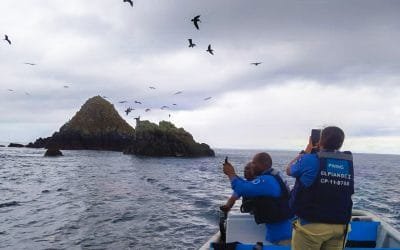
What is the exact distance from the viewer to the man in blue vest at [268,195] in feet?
22.4

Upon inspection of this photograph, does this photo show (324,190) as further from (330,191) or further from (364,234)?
(364,234)

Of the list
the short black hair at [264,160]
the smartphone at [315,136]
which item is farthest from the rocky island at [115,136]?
the smartphone at [315,136]

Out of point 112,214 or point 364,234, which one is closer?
point 364,234

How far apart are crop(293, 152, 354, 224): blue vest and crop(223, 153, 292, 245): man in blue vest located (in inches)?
45.8

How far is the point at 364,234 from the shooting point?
8938mm

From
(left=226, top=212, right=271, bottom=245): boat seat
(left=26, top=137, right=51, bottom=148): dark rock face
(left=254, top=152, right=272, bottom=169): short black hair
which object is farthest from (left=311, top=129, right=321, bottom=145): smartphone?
(left=26, top=137, right=51, bottom=148): dark rock face

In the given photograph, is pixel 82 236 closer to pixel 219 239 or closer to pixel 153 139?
pixel 219 239

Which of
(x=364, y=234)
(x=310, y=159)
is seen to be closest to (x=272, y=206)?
(x=310, y=159)

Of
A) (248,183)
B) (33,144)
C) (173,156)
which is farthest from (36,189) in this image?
(33,144)

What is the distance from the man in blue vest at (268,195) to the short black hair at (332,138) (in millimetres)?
1397

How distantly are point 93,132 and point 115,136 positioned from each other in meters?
6.07

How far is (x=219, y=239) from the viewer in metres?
8.91

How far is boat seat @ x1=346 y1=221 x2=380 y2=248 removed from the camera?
867cm

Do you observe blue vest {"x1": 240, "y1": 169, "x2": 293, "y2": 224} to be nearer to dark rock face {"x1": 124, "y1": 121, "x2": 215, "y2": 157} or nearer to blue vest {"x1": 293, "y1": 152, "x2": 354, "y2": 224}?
blue vest {"x1": 293, "y1": 152, "x2": 354, "y2": 224}
